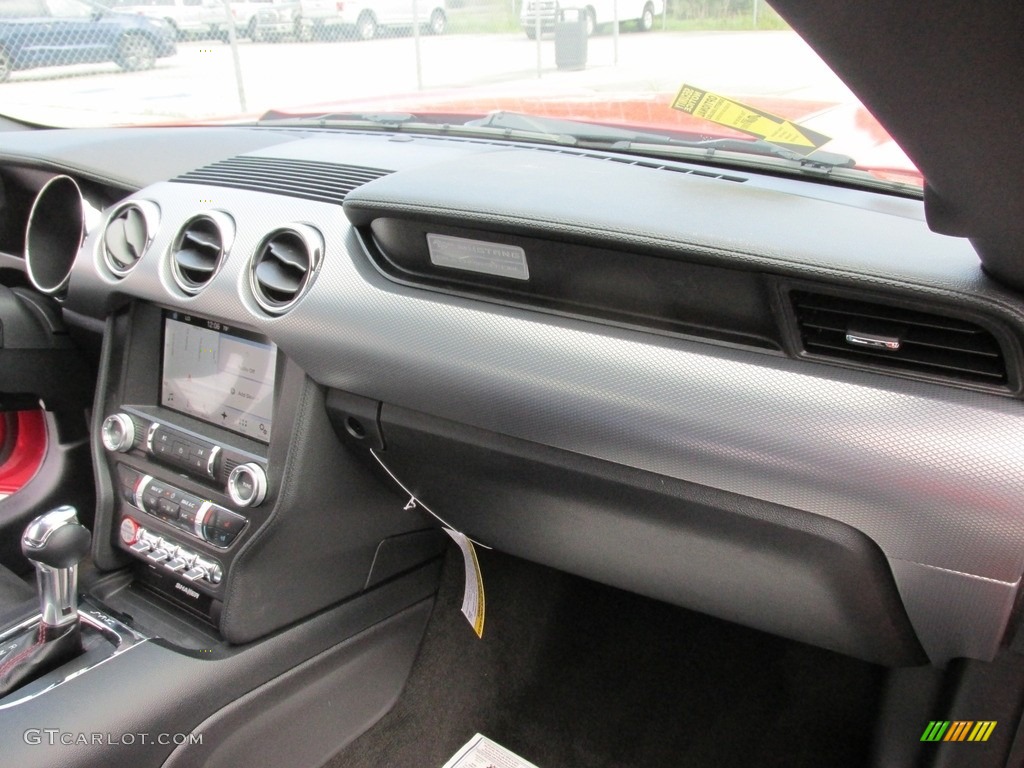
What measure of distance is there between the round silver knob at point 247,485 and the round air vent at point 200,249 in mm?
330

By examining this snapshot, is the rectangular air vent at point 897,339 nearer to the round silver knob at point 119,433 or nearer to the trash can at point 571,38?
the trash can at point 571,38

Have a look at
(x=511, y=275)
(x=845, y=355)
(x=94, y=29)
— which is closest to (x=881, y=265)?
(x=845, y=355)

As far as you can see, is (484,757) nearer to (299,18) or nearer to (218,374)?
(218,374)

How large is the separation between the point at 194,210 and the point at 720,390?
1058mm

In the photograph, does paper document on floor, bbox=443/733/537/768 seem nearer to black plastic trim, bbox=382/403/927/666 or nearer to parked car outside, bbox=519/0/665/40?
black plastic trim, bbox=382/403/927/666

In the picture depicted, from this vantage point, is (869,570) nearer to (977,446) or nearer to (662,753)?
(977,446)

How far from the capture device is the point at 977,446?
917mm

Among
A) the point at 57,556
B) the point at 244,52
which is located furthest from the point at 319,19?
the point at 57,556

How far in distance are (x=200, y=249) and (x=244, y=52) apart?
5.21ft

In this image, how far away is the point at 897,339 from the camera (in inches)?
37.6

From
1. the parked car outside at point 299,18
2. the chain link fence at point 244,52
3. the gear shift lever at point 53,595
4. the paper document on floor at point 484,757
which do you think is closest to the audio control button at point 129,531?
the gear shift lever at point 53,595

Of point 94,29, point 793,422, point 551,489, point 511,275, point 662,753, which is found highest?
point 94,29

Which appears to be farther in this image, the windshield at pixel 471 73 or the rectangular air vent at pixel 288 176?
the rectangular air vent at pixel 288 176

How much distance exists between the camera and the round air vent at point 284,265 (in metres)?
1.41
